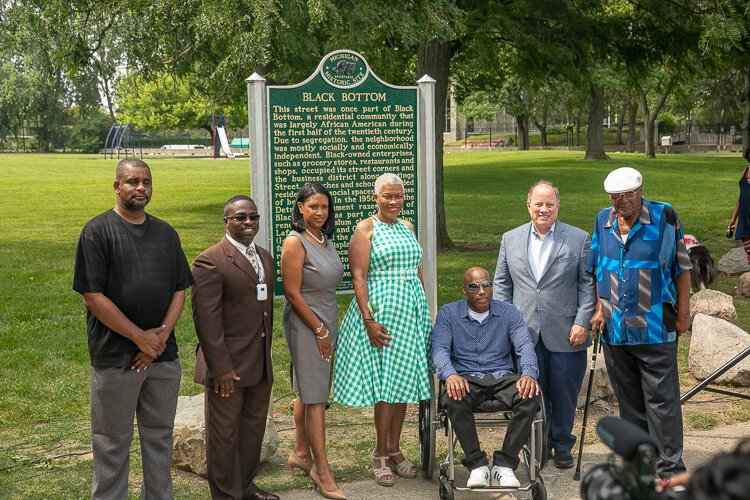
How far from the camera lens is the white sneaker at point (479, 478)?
17.7 feet

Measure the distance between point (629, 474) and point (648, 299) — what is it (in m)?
3.72

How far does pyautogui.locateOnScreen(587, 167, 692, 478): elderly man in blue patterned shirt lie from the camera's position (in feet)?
18.5

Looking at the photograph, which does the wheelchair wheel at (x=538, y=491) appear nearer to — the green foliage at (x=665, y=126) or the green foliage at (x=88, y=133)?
the green foliage at (x=665, y=126)

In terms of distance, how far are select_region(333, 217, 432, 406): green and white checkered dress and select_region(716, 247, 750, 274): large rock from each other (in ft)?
29.7

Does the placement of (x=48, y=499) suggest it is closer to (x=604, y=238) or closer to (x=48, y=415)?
(x=48, y=415)

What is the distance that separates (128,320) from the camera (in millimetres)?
4887

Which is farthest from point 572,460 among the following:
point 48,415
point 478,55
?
point 478,55

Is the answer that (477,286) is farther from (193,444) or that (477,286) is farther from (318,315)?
(193,444)

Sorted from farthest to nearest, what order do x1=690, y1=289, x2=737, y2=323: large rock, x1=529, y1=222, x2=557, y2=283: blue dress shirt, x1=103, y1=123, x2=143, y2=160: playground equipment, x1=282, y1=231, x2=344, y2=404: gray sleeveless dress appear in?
x1=103, y1=123, x2=143, y2=160: playground equipment
x1=690, y1=289, x2=737, y2=323: large rock
x1=529, y1=222, x2=557, y2=283: blue dress shirt
x1=282, y1=231, x2=344, y2=404: gray sleeveless dress

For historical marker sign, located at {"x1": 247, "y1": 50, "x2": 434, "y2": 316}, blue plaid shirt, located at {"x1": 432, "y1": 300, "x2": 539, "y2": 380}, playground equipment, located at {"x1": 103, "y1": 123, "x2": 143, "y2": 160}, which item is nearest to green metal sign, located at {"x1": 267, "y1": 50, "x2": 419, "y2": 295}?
historical marker sign, located at {"x1": 247, "y1": 50, "x2": 434, "y2": 316}

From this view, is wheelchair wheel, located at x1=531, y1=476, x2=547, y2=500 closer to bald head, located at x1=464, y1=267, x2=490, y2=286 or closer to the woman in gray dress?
the woman in gray dress

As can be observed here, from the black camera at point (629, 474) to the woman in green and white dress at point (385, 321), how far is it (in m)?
3.77

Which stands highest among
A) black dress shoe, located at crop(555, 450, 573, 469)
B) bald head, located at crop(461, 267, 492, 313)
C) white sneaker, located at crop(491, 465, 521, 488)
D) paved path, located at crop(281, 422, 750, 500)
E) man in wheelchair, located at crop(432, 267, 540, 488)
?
bald head, located at crop(461, 267, 492, 313)

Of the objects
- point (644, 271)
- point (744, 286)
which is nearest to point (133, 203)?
point (644, 271)
